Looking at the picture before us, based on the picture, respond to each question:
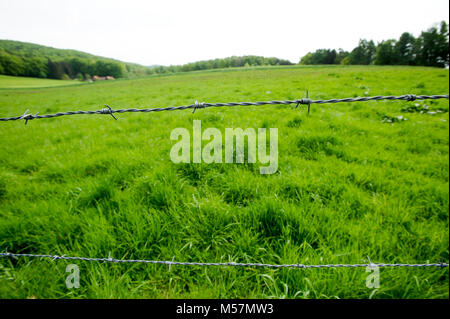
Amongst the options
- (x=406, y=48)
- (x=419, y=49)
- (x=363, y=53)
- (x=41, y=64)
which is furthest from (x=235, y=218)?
(x=363, y=53)

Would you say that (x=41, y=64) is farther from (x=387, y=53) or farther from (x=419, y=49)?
(x=387, y=53)

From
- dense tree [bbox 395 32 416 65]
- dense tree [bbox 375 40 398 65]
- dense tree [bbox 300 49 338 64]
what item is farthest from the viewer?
dense tree [bbox 300 49 338 64]

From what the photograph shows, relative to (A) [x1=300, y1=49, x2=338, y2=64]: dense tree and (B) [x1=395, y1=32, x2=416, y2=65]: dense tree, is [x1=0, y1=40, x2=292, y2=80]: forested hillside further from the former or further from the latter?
(B) [x1=395, y1=32, x2=416, y2=65]: dense tree

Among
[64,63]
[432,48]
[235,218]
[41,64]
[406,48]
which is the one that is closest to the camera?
[235,218]

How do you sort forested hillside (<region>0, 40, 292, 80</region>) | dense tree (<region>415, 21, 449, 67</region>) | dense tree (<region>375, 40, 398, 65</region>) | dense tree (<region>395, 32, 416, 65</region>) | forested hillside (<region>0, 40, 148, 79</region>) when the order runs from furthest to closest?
dense tree (<region>375, 40, 398, 65</region>)
dense tree (<region>395, 32, 416, 65</region>)
dense tree (<region>415, 21, 449, 67</region>)
forested hillside (<region>0, 40, 292, 80</region>)
forested hillside (<region>0, 40, 148, 79</region>)

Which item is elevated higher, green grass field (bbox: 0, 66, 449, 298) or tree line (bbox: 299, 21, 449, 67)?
tree line (bbox: 299, 21, 449, 67)

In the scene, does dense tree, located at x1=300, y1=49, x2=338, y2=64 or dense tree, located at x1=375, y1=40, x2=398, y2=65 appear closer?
dense tree, located at x1=375, y1=40, x2=398, y2=65

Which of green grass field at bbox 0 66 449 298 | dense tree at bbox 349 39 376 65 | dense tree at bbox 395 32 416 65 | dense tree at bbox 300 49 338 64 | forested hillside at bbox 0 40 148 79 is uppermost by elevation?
dense tree at bbox 300 49 338 64

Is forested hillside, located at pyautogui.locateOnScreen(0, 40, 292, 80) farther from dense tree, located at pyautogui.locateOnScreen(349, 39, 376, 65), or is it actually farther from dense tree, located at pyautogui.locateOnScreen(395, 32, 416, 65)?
dense tree, located at pyautogui.locateOnScreen(395, 32, 416, 65)

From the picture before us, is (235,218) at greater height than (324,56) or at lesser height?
lesser

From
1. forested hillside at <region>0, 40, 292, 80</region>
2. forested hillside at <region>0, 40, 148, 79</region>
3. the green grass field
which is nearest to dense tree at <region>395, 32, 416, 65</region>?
forested hillside at <region>0, 40, 292, 80</region>

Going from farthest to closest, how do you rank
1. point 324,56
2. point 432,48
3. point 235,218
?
point 324,56 → point 432,48 → point 235,218

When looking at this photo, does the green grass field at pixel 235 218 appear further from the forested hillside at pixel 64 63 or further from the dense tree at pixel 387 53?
the dense tree at pixel 387 53
